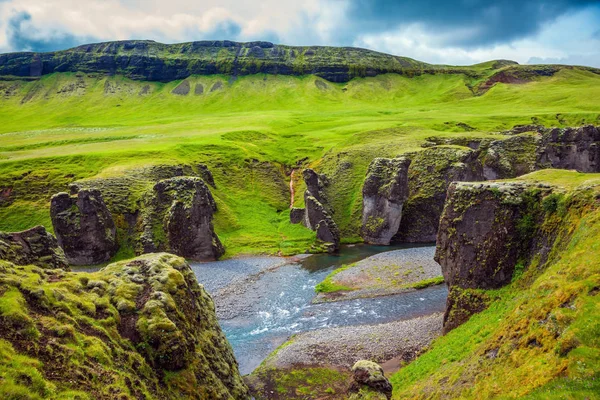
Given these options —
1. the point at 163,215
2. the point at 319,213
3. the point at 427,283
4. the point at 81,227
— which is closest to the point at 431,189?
the point at 319,213

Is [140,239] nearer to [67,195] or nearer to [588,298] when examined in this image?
[67,195]

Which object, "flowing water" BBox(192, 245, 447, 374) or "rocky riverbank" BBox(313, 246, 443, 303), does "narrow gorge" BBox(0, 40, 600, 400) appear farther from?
"rocky riverbank" BBox(313, 246, 443, 303)

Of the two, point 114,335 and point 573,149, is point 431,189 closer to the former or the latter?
point 573,149

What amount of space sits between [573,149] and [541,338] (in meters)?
88.9

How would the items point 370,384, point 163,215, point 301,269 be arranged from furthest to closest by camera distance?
point 163,215, point 301,269, point 370,384

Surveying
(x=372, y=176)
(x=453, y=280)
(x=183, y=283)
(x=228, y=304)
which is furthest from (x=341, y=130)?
(x=183, y=283)

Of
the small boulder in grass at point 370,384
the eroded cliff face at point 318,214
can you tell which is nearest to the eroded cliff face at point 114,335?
the small boulder in grass at point 370,384

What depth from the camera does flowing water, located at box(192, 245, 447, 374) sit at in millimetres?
Result: 46375

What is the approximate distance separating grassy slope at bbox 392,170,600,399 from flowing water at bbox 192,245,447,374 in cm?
1474

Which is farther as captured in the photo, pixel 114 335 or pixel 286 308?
pixel 286 308

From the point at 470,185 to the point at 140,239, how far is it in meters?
59.8

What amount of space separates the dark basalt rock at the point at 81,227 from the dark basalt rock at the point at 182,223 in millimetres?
7615

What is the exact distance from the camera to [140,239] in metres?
75.8

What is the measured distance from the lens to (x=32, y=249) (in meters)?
28.4
